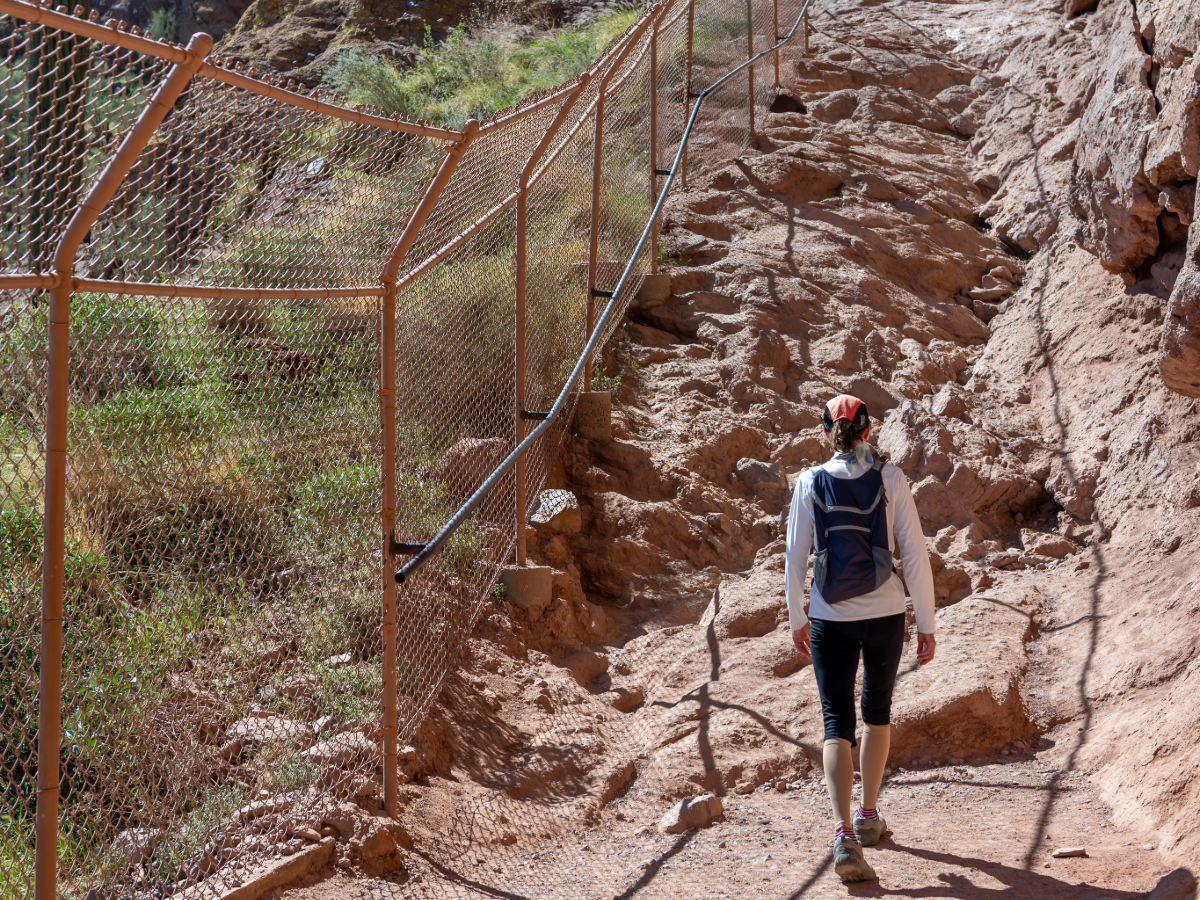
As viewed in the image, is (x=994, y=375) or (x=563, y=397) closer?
(x=563, y=397)

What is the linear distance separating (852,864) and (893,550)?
111cm

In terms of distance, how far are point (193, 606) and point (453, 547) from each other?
1535 mm

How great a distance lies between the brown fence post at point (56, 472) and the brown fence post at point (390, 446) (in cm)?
142

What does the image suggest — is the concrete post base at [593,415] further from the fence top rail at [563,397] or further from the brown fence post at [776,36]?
the brown fence post at [776,36]

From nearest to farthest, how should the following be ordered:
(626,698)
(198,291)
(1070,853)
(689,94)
Answer: 1. (198,291)
2. (1070,853)
3. (626,698)
4. (689,94)

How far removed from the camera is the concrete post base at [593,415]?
22.4 ft

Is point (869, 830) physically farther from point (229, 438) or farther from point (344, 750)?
point (229, 438)

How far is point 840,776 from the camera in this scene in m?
3.73

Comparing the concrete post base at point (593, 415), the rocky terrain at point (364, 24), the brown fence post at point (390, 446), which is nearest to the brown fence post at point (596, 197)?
the concrete post base at point (593, 415)

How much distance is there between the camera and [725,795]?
4559 mm

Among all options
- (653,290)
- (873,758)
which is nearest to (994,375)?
(653,290)

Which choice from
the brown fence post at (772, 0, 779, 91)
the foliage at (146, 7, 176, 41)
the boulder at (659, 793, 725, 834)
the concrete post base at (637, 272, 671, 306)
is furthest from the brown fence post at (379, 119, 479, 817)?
the foliage at (146, 7, 176, 41)

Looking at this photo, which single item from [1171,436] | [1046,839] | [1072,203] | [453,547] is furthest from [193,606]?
[1072,203]

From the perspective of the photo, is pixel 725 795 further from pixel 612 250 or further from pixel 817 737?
pixel 612 250
